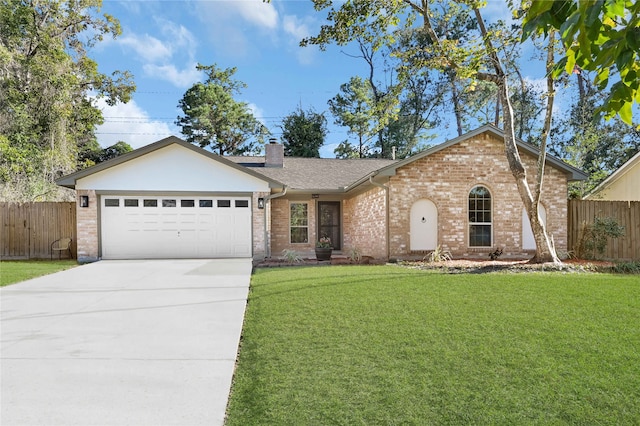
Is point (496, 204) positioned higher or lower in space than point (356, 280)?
higher

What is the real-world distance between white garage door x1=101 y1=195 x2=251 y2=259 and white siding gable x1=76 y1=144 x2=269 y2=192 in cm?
42

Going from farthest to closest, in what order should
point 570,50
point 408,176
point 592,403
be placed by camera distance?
point 408,176 < point 592,403 < point 570,50

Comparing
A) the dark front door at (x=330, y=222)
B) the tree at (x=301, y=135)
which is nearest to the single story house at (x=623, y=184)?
the dark front door at (x=330, y=222)

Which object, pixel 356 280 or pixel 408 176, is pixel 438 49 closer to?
pixel 408 176

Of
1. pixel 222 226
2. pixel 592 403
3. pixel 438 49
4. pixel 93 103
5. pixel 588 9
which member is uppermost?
pixel 93 103

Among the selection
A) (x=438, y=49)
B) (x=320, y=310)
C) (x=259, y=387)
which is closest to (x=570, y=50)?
(x=259, y=387)

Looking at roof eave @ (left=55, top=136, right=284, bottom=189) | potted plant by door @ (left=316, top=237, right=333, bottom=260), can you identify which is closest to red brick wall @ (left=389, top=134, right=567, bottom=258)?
potted plant by door @ (left=316, top=237, right=333, bottom=260)

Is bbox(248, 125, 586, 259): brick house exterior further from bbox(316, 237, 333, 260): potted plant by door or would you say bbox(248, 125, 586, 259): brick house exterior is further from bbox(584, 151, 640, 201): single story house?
bbox(584, 151, 640, 201): single story house

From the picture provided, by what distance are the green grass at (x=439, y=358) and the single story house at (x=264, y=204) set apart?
578cm

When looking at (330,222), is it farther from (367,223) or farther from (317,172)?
(367,223)

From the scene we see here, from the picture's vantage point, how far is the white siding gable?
13.1 m

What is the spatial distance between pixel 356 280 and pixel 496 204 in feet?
22.3

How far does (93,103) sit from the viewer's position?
23094 mm

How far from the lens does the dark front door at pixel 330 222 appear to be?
663 inches
